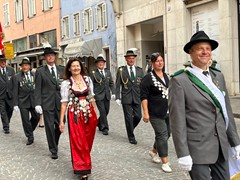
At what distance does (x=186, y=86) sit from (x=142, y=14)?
1919 cm

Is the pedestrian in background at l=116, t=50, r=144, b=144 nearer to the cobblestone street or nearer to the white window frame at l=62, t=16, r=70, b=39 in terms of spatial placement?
the cobblestone street

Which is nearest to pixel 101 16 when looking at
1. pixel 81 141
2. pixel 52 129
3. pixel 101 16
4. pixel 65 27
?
pixel 101 16

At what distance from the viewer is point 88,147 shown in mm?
5723

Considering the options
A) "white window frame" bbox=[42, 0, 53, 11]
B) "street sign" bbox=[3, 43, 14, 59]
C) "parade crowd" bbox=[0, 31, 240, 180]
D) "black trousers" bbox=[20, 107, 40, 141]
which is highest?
"white window frame" bbox=[42, 0, 53, 11]

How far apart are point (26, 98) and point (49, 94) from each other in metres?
1.89

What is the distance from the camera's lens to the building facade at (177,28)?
15930 millimetres

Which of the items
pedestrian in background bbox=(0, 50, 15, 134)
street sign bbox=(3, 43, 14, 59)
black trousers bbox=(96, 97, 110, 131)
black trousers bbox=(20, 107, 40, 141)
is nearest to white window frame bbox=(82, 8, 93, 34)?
street sign bbox=(3, 43, 14, 59)

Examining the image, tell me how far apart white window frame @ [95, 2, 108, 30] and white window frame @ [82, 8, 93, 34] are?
2.68 feet

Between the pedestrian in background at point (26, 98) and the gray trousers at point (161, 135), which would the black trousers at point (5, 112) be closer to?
the pedestrian in background at point (26, 98)

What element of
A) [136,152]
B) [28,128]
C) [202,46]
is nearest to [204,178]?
[202,46]

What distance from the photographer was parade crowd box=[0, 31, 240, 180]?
11.1 ft

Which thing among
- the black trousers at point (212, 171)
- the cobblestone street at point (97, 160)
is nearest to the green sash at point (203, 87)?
the black trousers at point (212, 171)

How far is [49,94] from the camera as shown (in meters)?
7.19

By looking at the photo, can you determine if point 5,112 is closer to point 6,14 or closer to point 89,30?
point 89,30
